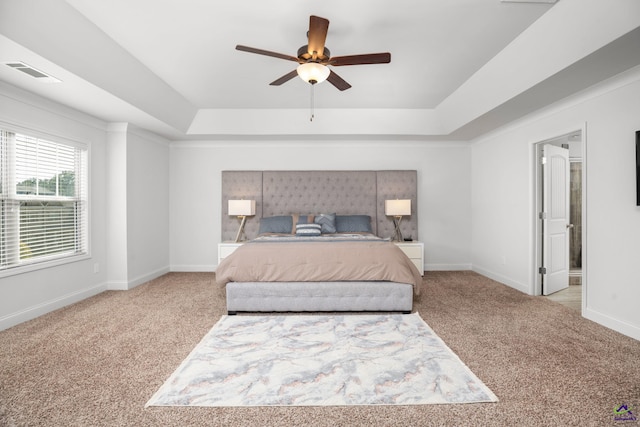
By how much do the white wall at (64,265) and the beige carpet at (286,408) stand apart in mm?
182

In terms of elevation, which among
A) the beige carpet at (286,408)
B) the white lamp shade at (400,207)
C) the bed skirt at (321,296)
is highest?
the white lamp shade at (400,207)

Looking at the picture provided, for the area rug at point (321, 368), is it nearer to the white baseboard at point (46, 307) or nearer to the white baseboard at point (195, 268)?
the white baseboard at point (46, 307)

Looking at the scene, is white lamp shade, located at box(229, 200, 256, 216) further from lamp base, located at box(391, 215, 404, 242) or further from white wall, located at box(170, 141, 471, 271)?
lamp base, located at box(391, 215, 404, 242)

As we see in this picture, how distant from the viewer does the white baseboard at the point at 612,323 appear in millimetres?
2777

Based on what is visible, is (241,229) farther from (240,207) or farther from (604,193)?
(604,193)

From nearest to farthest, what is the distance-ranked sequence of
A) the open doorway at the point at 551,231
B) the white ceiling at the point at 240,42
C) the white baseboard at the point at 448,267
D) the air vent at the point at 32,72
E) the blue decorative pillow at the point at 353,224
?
the white ceiling at the point at 240,42, the air vent at the point at 32,72, the open doorway at the point at 551,231, the blue decorative pillow at the point at 353,224, the white baseboard at the point at 448,267

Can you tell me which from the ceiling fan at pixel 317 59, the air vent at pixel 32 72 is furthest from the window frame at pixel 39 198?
the ceiling fan at pixel 317 59

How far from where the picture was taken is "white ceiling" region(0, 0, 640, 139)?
8.10ft

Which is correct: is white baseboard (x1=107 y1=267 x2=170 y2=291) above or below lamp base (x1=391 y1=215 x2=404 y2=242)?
below

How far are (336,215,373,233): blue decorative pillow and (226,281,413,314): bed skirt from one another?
1.98 metres

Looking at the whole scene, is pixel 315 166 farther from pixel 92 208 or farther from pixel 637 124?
pixel 637 124

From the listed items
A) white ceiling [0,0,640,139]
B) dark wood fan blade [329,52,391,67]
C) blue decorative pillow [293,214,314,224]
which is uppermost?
white ceiling [0,0,640,139]

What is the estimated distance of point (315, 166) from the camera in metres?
5.74

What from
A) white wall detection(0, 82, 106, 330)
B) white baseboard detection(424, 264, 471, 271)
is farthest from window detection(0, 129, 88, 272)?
white baseboard detection(424, 264, 471, 271)
